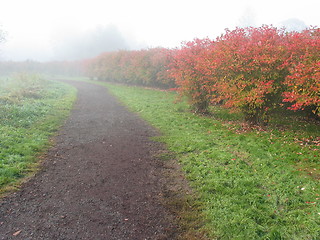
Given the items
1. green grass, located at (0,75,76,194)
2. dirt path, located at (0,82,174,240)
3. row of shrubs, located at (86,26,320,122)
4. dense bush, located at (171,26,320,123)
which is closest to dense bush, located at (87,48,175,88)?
row of shrubs, located at (86,26,320,122)

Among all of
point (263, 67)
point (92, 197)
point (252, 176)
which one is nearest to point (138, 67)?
point (263, 67)

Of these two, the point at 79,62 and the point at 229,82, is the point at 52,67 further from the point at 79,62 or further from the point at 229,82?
the point at 229,82

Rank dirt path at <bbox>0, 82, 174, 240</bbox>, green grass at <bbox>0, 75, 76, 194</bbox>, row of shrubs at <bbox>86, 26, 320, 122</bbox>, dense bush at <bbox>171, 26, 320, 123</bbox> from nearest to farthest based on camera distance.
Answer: dirt path at <bbox>0, 82, 174, 240</bbox>
green grass at <bbox>0, 75, 76, 194</bbox>
row of shrubs at <bbox>86, 26, 320, 122</bbox>
dense bush at <bbox>171, 26, 320, 123</bbox>

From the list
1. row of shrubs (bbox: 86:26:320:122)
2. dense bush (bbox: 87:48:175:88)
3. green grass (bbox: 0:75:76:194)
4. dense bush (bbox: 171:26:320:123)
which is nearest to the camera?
green grass (bbox: 0:75:76:194)

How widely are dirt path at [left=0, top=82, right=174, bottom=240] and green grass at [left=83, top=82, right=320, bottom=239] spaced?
92 centimetres

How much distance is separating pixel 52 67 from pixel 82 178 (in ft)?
197

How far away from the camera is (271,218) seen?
3686 mm

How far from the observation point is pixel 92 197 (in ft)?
14.6

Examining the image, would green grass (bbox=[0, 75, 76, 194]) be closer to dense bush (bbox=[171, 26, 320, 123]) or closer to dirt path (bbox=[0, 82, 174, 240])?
dirt path (bbox=[0, 82, 174, 240])

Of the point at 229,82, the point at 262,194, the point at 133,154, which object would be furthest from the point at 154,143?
the point at 262,194

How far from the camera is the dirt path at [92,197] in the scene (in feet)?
11.6

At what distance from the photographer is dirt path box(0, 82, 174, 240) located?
3.55 m

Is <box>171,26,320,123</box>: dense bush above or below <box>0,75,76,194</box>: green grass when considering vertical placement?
above

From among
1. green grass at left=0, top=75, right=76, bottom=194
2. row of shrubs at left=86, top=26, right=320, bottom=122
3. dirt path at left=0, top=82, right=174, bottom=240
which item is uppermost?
row of shrubs at left=86, top=26, right=320, bottom=122
